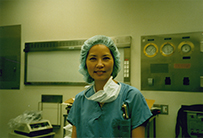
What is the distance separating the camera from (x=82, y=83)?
2.18 meters

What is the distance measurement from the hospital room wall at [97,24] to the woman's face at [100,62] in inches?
47.5

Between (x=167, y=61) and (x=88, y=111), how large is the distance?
1.39m

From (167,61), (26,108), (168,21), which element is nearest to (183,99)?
(167,61)

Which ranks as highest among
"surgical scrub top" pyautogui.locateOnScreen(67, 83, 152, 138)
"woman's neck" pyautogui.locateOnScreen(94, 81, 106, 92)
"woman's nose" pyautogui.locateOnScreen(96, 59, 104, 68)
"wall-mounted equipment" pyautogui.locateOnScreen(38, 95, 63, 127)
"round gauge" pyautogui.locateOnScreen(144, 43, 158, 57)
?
"round gauge" pyautogui.locateOnScreen(144, 43, 158, 57)

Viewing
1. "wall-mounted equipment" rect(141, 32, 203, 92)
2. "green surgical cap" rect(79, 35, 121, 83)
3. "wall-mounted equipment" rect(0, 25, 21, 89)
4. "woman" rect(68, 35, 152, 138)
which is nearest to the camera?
"woman" rect(68, 35, 152, 138)

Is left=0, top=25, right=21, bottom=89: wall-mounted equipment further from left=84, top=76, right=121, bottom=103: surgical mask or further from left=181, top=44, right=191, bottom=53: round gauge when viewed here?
left=181, top=44, right=191, bottom=53: round gauge

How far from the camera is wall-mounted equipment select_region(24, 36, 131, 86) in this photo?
7.27ft

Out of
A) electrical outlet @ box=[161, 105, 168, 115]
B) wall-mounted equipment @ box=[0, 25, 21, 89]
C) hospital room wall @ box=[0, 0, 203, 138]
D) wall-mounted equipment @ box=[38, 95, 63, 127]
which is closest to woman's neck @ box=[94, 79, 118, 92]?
hospital room wall @ box=[0, 0, 203, 138]

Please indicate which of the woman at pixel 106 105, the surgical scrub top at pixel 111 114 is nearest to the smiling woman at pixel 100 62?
the woman at pixel 106 105

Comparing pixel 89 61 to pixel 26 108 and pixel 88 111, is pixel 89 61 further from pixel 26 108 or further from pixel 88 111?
pixel 26 108

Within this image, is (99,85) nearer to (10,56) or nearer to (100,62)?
(100,62)

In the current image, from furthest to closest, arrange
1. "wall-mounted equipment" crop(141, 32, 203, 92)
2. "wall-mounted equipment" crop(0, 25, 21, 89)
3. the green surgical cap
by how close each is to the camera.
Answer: "wall-mounted equipment" crop(0, 25, 21, 89), "wall-mounted equipment" crop(141, 32, 203, 92), the green surgical cap

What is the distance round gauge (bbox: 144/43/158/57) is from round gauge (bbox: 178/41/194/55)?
0.27 metres

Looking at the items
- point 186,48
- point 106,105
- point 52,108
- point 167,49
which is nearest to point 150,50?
point 167,49
